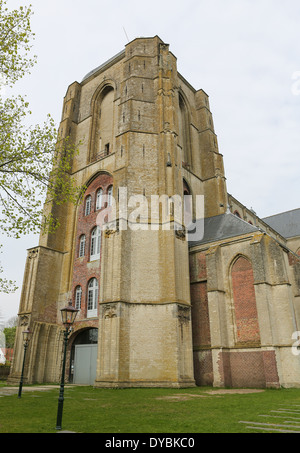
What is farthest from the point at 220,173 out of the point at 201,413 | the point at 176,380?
the point at 201,413

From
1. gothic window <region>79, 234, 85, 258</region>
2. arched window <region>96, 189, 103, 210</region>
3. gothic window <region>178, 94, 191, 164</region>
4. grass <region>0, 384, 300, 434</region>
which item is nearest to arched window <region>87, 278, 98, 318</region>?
gothic window <region>79, 234, 85, 258</region>

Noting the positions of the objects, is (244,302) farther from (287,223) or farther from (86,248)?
(287,223)

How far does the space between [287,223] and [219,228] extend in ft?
75.9

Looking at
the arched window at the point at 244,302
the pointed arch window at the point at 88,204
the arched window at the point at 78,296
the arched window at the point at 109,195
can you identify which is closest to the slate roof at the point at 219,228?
the arched window at the point at 244,302

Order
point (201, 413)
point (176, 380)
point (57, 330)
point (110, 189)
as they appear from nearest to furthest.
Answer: point (201, 413)
point (176, 380)
point (57, 330)
point (110, 189)

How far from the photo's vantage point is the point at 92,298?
22.6 meters

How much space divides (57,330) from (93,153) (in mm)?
13824

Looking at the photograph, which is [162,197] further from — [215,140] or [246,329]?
[215,140]

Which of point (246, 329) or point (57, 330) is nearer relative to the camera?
point (246, 329)

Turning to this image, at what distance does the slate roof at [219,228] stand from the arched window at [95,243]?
6358 mm

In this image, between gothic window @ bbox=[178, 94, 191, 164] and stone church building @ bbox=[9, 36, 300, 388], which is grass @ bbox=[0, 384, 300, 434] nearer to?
stone church building @ bbox=[9, 36, 300, 388]

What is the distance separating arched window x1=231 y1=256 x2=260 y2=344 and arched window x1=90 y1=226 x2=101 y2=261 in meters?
9.14

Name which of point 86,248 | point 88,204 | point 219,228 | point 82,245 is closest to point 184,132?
point 219,228

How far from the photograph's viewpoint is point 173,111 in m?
23.6
